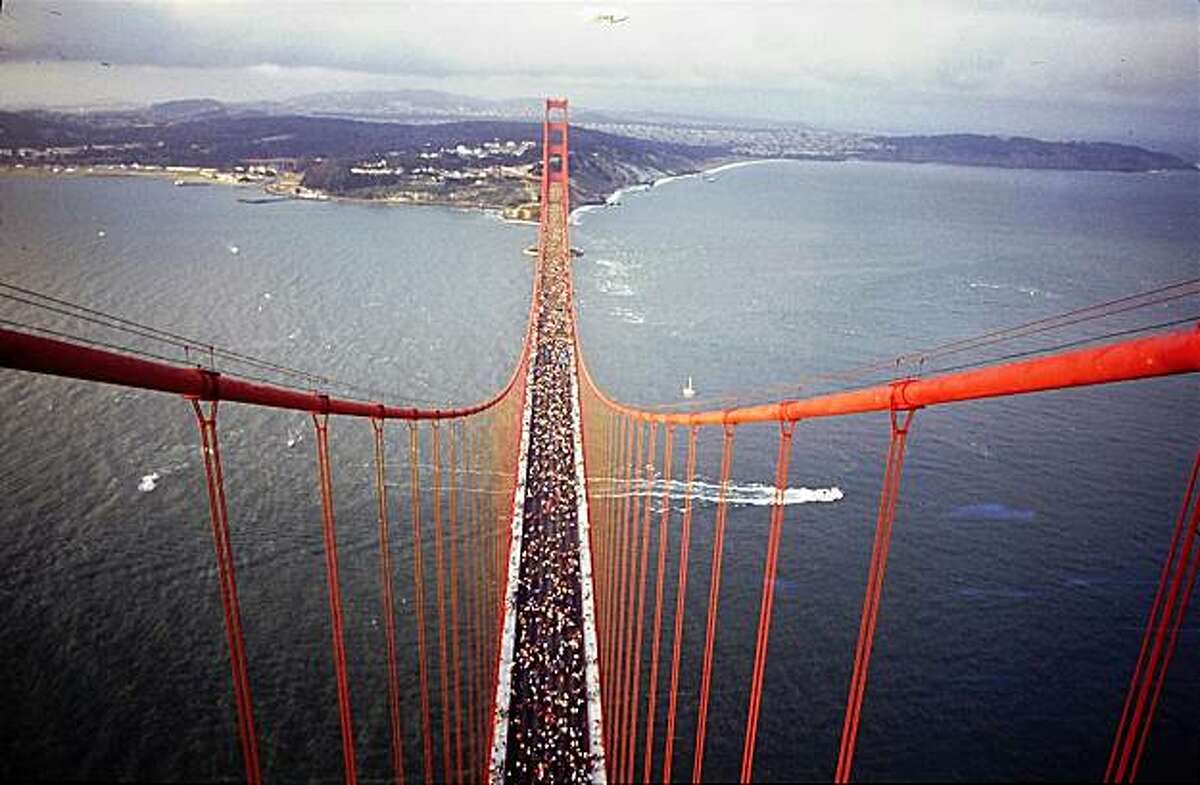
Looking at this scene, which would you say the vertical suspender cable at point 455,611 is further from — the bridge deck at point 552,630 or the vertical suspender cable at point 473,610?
the bridge deck at point 552,630

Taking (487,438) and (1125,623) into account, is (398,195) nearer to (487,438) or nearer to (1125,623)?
(487,438)

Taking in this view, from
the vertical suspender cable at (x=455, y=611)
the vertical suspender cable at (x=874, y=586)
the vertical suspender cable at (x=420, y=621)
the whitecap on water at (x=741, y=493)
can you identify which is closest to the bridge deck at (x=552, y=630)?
the vertical suspender cable at (x=455, y=611)

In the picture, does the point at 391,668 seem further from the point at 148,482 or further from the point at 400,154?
the point at 400,154

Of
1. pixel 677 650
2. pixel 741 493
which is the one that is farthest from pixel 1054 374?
pixel 741 493

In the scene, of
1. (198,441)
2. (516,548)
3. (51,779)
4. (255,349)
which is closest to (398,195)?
(255,349)

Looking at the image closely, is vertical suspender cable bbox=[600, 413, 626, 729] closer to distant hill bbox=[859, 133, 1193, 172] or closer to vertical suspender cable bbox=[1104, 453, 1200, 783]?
vertical suspender cable bbox=[1104, 453, 1200, 783]

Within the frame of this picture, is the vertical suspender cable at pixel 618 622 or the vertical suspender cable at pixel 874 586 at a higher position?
the vertical suspender cable at pixel 874 586

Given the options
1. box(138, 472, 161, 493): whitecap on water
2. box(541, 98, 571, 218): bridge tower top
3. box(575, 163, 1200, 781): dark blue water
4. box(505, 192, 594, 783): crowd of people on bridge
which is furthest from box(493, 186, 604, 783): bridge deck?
box(541, 98, 571, 218): bridge tower top
